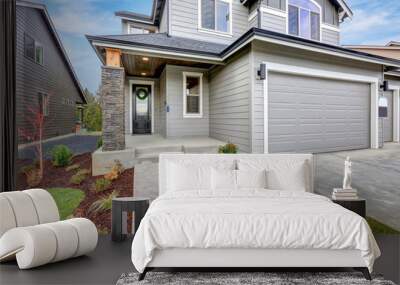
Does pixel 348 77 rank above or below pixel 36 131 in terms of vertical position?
above

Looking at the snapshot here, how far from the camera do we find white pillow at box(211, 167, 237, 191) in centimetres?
296

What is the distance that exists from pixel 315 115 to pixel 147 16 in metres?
2.22

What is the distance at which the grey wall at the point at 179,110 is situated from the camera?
3.69m

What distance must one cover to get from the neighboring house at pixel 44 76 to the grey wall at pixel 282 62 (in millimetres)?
1940

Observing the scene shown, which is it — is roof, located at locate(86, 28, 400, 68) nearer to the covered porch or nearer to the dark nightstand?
the covered porch

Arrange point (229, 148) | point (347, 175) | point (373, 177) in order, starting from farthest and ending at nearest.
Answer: point (229, 148) < point (373, 177) < point (347, 175)

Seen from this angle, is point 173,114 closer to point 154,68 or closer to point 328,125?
point 154,68

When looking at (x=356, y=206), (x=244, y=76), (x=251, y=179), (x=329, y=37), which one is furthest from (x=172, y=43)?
(x=356, y=206)

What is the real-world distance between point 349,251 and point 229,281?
0.86 meters

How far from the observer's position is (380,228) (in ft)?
10.3

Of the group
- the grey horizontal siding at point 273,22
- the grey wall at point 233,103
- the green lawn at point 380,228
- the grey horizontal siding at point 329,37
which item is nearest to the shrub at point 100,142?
the grey wall at point 233,103

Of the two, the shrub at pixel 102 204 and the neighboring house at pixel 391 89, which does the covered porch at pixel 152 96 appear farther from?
the neighboring house at pixel 391 89

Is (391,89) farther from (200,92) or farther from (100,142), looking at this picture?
(100,142)

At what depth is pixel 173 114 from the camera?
373 cm
